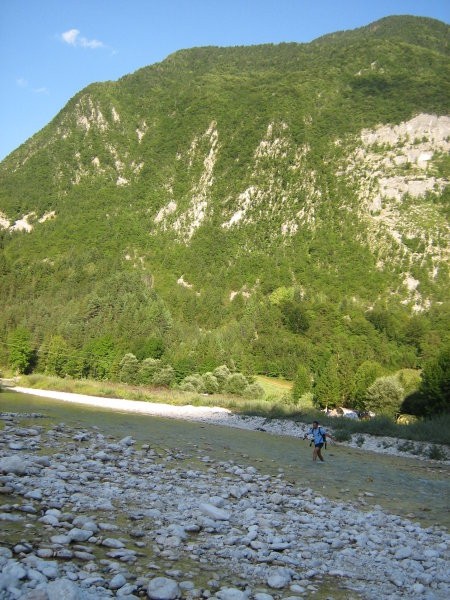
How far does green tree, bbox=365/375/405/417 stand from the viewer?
208 ft

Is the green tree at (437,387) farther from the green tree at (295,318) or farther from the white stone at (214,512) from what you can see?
the green tree at (295,318)

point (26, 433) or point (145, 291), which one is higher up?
point (145, 291)

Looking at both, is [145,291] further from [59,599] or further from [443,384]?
[59,599]

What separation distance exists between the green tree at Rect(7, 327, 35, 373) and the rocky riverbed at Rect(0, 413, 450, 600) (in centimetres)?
8557

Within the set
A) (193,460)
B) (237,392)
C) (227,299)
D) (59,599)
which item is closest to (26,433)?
(193,460)

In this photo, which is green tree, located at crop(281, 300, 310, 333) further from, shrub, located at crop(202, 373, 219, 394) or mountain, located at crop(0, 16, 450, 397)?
shrub, located at crop(202, 373, 219, 394)

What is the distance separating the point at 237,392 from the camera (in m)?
79.6

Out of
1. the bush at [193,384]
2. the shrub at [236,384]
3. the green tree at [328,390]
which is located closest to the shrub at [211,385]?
the bush at [193,384]

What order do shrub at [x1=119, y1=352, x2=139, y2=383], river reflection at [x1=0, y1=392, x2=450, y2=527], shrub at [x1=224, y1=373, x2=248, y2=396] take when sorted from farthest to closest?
shrub at [x1=119, y1=352, x2=139, y2=383] → shrub at [x1=224, y1=373, x2=248, y2=396] → river reflection at [x1=0, y1=392, x2=450, y2=527]

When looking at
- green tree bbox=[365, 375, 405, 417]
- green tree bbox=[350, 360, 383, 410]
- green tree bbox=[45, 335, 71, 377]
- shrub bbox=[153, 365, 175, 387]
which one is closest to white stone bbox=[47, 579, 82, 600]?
green tree bbox=[365, 375, 405, 417]

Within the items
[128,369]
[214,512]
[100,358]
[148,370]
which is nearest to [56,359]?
[100,358]

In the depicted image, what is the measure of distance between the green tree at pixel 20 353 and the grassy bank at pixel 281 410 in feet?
63.1

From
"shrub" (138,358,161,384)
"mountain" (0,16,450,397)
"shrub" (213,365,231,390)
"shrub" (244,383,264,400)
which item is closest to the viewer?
"shrub" (244,383,264,400)

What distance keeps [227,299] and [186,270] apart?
25.9 metres
